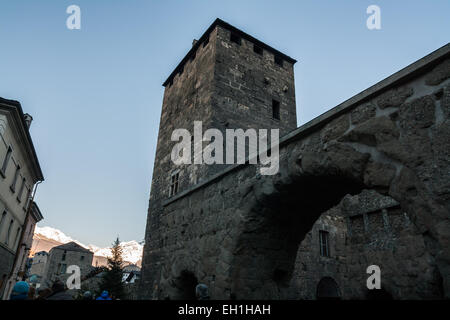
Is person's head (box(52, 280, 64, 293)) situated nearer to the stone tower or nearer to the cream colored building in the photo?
the stone tower

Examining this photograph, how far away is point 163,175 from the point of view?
543 inches

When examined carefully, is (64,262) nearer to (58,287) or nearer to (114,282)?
(114,282)

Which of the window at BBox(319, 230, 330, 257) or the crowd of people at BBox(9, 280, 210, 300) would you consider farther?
the window at BBox(319, 230, 330, 257)

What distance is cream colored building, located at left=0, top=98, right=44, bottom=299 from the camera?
10.9 m

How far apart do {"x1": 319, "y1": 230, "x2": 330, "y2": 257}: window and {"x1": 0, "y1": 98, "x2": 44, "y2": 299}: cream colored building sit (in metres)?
9.90

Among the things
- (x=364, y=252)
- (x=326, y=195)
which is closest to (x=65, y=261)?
(x=364, y=252)

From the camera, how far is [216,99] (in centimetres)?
1189

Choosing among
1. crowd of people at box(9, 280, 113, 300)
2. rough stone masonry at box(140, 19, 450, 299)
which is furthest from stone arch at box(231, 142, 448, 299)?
crowd of people at box(9, 280, 113, 300)

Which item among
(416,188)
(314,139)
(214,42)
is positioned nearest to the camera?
(416,188)

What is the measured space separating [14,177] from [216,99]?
8.80m

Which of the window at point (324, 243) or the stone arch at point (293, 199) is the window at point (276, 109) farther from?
the stone arch at point (293, 199)
